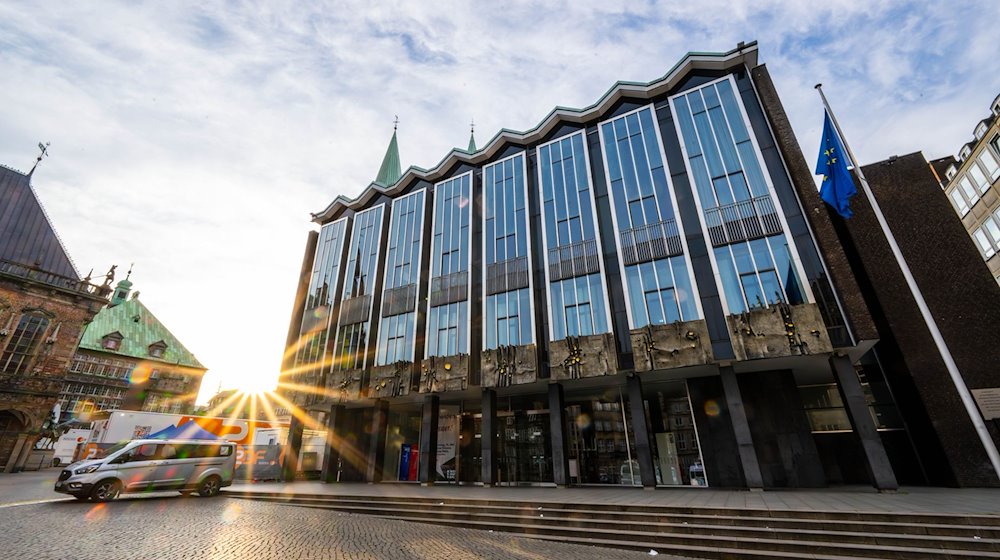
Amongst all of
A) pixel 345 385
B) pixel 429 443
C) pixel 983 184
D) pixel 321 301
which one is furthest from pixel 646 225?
pixel 983 184

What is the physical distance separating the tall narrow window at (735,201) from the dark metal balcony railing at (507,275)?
9384 millimetres

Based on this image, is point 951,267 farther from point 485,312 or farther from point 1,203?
point 1,203

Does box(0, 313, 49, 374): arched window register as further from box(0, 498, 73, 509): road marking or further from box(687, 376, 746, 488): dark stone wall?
box(687, 376, 746, 488): dark stone wall

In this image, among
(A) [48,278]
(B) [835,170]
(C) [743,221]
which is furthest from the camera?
(A) [48,278]

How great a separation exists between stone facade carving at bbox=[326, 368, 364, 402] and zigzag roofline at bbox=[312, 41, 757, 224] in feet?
45.8

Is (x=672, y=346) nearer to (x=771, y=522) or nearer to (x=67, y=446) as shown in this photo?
(x=771, y=522)

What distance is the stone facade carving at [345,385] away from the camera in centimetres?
2491

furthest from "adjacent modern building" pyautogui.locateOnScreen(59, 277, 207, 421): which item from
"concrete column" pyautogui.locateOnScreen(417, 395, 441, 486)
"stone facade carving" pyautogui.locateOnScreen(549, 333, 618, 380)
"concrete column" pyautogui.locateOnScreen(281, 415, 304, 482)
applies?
"stone facade carving" pyautogui.locateOnScreen(549, 333, 618, 380)

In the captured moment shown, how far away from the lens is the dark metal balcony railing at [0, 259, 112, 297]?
107 ft

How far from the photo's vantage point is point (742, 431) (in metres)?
14.9

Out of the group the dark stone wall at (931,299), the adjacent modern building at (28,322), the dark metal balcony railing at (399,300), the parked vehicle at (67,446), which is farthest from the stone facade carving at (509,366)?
the parked vehicle at (67,446)

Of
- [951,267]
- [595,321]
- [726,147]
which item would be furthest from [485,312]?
[951,267]

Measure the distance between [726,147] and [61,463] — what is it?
61523 millimetres

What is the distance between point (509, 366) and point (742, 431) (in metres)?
10.2
